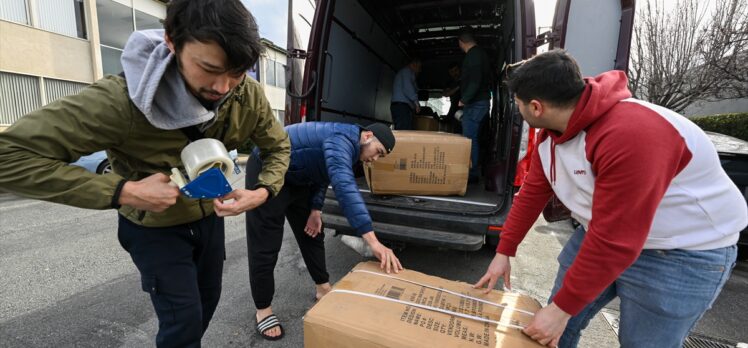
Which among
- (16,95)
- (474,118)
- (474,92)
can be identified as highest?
(16,95)

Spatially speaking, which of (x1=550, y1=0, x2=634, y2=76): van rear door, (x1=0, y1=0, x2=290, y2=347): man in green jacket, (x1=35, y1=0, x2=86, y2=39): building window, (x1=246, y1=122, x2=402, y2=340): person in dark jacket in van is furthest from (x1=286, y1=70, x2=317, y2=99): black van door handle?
(x1=35, y1=0, x2=86, y2=39): building window

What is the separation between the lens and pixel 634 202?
3.23ft

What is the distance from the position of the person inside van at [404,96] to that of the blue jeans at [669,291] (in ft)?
13.2

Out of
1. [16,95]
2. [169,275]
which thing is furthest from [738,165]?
[16,95]

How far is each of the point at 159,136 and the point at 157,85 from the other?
0.22m

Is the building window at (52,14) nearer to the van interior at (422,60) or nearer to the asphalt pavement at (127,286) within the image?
the asphalt pavement at (127,286)

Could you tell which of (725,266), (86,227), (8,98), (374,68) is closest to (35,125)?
(725,266)

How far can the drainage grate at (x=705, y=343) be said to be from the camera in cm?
219

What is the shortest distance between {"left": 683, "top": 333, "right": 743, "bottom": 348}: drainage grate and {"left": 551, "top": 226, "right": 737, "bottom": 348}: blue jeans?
1.41 metres

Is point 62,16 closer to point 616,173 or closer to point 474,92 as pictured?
point 474,92

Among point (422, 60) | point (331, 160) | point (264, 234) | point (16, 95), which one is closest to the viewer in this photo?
point (331, 160)

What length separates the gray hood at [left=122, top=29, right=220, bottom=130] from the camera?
3.46 feet

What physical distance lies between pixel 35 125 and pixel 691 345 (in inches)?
131

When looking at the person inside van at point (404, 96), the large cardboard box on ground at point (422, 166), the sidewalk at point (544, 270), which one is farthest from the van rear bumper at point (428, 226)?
the person inside van at point (404, 96)
